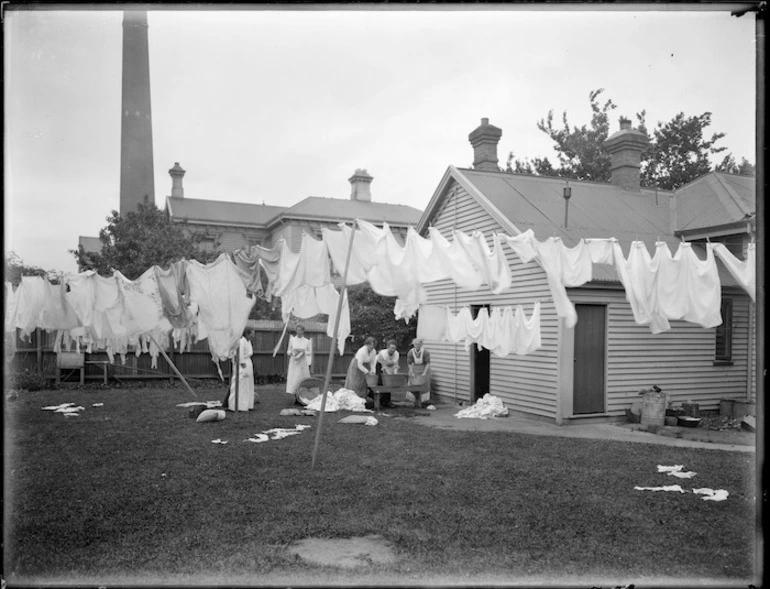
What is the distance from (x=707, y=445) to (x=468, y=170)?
8.86m

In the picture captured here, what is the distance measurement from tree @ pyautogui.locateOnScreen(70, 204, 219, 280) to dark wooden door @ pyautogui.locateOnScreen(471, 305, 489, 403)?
38.9ft

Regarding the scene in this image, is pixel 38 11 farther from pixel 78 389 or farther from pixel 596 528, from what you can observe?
pixel 78 389

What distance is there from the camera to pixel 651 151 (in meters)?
30.3

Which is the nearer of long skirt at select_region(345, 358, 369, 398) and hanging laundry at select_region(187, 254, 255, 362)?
hanging laundry at select_region(187, 254, 255, 362)

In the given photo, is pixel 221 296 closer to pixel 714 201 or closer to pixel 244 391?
pixel 244 391

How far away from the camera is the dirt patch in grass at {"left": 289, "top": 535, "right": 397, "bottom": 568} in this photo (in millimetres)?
Answer: 4984

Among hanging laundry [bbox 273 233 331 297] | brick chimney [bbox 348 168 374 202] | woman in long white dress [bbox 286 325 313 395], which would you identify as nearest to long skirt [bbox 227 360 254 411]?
woman in long white dress [bbox 286 325 313 395]

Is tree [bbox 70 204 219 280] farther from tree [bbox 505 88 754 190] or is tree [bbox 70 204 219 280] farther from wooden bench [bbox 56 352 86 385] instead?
tree [bbox 505 88 754 190]

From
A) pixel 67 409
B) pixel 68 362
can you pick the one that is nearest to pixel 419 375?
pixel 67 409

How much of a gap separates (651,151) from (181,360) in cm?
2437

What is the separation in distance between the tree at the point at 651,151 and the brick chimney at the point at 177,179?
21.0 m

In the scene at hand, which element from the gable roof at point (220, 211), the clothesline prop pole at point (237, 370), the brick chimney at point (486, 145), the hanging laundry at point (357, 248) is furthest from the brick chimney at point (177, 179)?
the hanging laundry at point (357, 248)

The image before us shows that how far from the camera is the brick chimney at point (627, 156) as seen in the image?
59.7ft

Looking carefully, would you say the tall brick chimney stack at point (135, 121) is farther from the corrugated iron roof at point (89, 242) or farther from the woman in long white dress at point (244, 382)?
the woman in long white dress at point (244, 382)
